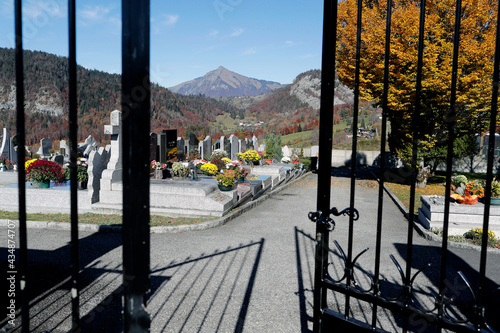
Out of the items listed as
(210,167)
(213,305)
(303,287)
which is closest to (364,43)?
(210,167)

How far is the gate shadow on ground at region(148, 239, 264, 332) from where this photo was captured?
4.51 metres

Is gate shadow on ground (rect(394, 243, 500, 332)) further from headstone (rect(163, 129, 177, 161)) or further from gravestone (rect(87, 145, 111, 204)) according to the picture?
headstone (rect(163, 129, 177, 161))

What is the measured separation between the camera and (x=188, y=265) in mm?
6516

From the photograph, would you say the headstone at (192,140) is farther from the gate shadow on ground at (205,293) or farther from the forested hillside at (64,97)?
the forested hillside at (64,97)

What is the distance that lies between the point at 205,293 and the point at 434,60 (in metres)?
13.3

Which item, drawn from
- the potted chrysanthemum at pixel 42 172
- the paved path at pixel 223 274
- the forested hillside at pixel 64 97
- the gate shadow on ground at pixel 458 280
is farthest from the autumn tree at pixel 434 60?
the forested hillside at pixel 64 97

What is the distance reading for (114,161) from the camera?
1138 centimetres

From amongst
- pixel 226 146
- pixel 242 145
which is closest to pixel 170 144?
pixel 226 146

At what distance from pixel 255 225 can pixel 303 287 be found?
4074 mm

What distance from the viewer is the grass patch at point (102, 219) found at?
930 centimetres

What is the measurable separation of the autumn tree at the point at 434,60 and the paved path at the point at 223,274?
780cm

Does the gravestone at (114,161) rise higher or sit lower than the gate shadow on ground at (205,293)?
higher

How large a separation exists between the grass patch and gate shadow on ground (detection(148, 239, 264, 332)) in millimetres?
2552

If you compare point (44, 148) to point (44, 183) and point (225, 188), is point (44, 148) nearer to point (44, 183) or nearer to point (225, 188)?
point (44, 183)
